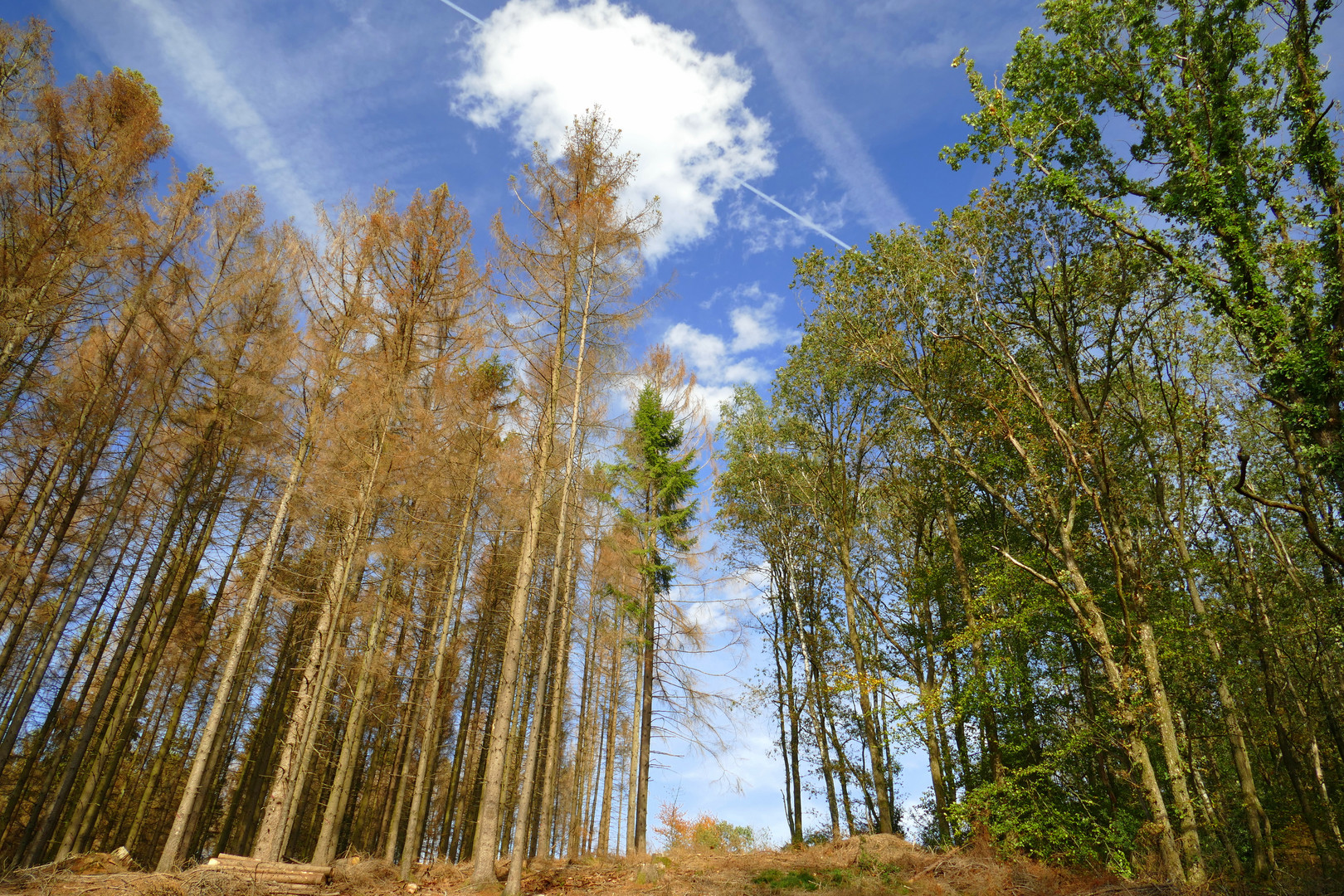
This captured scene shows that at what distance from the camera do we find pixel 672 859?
11219 mm

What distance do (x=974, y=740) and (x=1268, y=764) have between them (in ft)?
26.0

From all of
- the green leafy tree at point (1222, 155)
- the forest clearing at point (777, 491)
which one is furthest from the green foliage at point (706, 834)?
the green leafy tree at point (1222, 155)

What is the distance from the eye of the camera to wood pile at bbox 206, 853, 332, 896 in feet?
25.0

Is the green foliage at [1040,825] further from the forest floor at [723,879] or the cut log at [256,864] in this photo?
the cut log at [256,864]

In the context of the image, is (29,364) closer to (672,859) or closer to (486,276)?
(486,276)

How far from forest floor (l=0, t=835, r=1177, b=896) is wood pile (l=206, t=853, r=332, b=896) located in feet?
0.45

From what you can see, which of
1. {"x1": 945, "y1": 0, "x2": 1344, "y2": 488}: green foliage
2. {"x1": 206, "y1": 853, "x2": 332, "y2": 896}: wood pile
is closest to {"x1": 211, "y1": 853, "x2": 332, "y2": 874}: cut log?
{"x1": 206, "y1": 853, "x2": 332, "y2": 896}: wood pile

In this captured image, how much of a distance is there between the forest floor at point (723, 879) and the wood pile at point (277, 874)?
136 millimetres

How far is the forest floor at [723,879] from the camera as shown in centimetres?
726

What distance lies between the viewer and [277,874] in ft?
25.8

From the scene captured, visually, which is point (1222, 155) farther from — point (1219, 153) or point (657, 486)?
point (657, 486)

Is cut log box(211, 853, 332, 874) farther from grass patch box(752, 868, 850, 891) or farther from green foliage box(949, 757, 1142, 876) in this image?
green foliage box(949, 757, 1142, 876)

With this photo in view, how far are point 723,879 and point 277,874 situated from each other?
6.13 metres

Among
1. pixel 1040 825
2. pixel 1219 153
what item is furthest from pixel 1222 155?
pixel 1040 825
